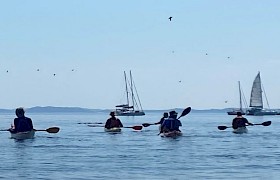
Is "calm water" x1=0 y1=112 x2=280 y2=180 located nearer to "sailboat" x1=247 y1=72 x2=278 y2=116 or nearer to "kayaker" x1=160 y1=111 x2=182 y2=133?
"kayaker" x1=160 y1=111 x2=182 y2=133

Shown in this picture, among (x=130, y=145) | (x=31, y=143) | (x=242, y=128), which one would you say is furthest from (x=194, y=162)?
(x=242, y=128)

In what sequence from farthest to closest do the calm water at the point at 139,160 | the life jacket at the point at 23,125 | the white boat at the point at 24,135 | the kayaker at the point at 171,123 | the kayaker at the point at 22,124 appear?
the kayaker at the point at 171,123
the white boat at the point at 24,135
the life jacket at the point at 23,125
the kayaker at the point at 22,124
the calm water at the point at 139,160

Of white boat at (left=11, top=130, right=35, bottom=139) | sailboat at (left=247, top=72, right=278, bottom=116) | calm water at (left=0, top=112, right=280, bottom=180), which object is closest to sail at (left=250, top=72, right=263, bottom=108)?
sailboat at (left=247, top=72, right=278, bottom=116)

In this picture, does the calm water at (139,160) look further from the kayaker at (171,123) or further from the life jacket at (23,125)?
the kayaker at (171,123)

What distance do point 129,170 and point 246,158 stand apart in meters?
7.59

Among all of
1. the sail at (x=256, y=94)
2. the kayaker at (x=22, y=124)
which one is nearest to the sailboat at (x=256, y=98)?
the sail at (x=256, y=94)

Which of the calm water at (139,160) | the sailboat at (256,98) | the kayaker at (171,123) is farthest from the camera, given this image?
the sailboat at (256,98)

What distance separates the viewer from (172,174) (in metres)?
26.7

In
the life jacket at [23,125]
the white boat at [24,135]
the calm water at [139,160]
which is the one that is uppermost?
the life jacket at [23,125]

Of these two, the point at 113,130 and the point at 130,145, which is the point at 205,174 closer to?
the point at 130,145

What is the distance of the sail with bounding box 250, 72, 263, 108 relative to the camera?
156 m

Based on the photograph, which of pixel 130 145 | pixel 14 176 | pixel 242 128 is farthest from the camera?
pixel 242 128

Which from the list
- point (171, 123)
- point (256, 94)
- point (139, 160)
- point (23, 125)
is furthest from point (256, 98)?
point (139, 160)

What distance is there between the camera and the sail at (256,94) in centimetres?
15600
